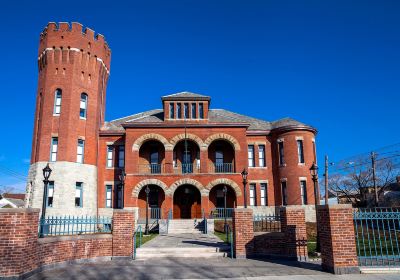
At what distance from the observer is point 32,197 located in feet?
81.5

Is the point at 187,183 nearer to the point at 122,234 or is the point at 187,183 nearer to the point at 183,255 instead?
the point at 183,255

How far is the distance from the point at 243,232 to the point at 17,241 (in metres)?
8.00

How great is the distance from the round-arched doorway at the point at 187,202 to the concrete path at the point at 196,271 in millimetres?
17370

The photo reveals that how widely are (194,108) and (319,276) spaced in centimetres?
2259

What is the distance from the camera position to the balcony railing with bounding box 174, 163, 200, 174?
29.4m

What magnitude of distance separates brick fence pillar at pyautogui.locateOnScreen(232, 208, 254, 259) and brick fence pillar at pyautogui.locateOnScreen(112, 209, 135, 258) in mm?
4210

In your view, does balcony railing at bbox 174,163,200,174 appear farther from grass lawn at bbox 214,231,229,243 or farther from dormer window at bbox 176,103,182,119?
grass lawn at bbox 214,231,229,243

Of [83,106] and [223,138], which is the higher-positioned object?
[83,106]

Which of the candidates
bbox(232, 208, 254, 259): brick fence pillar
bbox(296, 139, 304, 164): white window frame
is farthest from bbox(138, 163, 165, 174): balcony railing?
bbox(232, 208, 254, 259): brick fence pillar

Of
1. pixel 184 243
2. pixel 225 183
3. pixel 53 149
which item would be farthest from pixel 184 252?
pixel 53 149

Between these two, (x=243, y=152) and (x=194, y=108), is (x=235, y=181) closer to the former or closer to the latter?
(x=243, y=152)

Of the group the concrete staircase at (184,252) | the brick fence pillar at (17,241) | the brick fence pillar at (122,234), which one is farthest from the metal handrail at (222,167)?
the brick fence pillar at (17,241)

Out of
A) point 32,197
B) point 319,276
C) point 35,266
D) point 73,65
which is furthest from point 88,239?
point 73,65

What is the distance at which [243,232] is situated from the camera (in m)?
12.5
